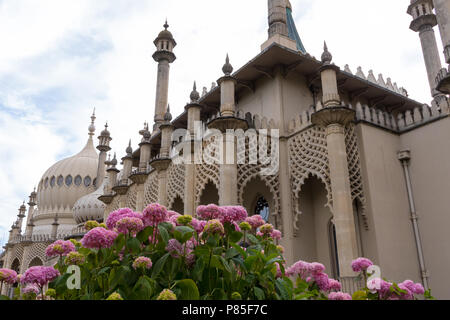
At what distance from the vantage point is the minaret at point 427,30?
17.0 metres

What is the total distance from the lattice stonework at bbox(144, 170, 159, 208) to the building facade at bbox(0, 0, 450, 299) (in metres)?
0.09

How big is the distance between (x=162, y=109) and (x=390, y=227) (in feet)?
50.3

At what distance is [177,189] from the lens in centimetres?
1459

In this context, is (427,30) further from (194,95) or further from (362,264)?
(362,264)

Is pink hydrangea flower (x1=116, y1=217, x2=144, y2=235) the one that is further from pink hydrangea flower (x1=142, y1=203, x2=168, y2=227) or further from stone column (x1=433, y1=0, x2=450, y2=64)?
stone column (x1=433, y1=0, x2=450, y2=64)

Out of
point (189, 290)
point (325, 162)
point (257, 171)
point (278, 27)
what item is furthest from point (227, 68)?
point (189, 290)

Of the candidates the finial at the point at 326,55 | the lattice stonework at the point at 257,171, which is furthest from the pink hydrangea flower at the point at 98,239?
the finial at the point at 326,55

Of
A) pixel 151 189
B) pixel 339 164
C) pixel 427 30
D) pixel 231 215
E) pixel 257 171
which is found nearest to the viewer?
pixel 231 215

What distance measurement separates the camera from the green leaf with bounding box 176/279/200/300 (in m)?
2.39

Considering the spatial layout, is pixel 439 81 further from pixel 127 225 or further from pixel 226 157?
pixel 127 225

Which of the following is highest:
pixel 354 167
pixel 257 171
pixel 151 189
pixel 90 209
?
pixel 90 209

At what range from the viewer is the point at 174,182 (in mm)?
14852

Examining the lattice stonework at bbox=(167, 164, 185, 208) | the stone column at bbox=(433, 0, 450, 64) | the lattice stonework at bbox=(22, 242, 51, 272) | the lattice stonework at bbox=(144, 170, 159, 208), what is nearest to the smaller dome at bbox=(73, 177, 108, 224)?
the lattice stonework at bbox=(22, 242, 51, 272)

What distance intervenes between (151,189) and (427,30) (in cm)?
1518
